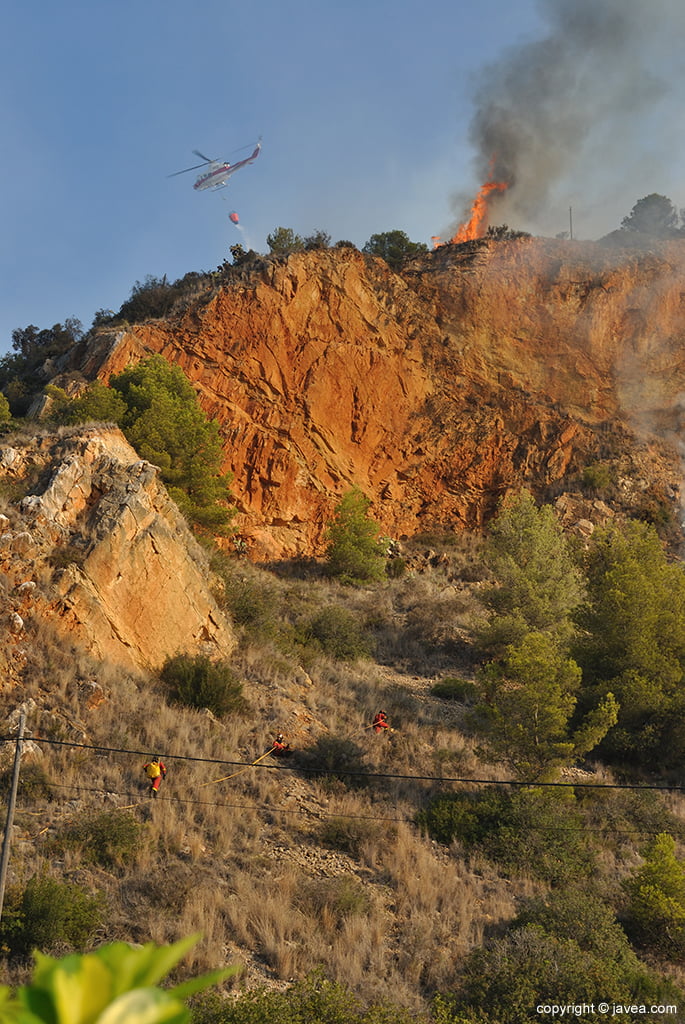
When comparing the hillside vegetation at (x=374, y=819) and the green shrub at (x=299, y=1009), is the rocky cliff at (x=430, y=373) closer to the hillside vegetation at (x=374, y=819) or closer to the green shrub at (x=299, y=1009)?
the hillside vegetation at (x=374, y=819)

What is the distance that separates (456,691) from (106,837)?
13128 millimetres

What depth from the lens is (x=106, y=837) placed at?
1082 centimetres

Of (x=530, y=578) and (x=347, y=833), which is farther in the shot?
(x=530, y=578)

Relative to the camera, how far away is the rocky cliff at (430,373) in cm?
3656

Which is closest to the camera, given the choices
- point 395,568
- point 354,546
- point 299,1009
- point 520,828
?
point 299,1009

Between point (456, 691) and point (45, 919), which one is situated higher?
point (456, 691)

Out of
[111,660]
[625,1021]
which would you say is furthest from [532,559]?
[625,1021]

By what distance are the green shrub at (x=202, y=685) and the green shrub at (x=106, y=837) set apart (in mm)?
4605

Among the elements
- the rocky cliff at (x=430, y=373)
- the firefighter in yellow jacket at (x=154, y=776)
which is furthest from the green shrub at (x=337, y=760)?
the rocky cliff at (x=430, y=373)

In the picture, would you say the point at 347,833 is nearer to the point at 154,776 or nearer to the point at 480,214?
the point at 154,776

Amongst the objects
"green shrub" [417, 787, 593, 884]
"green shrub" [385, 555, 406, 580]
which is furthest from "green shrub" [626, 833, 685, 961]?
"green shrub" [385, 555, 406, 580]

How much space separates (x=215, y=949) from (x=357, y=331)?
117 ft
